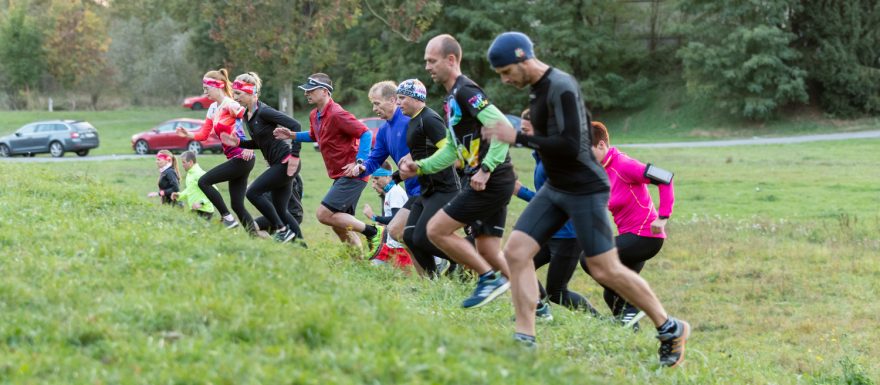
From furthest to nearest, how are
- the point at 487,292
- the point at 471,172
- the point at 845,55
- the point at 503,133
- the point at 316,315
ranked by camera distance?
the point at 845,55, the point at 471,172, the point at 487,292, the point at 503,133, the point at 316,315

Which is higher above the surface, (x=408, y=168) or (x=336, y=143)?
(x=408, y=168)

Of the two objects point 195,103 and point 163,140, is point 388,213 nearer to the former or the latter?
point 163,140

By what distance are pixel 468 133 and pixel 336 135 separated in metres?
3.81

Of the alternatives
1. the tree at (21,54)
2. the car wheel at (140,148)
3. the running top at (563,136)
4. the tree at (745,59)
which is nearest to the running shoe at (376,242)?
the running top at (563,136)

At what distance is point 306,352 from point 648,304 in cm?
271

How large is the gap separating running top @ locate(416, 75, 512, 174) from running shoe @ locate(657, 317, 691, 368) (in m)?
1.77

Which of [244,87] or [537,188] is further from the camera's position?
[244,87]

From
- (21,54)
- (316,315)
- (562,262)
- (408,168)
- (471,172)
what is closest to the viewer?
(316,315)

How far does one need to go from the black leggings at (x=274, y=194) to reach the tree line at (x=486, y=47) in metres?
26.5

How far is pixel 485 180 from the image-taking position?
7871mm

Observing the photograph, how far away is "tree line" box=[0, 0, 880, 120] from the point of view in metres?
40.4

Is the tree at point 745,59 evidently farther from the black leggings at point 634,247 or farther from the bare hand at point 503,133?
the bare hand at point 503,133

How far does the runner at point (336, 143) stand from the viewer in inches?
457

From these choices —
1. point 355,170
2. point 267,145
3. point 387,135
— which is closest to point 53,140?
point 267,145
